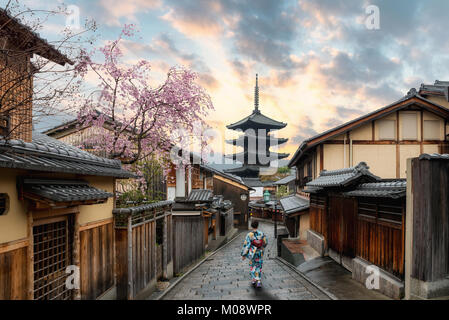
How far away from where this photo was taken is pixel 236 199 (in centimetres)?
3256

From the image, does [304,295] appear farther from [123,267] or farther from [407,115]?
[407,115]

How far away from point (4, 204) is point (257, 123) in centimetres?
4470

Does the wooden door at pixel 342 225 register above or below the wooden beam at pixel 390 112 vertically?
below

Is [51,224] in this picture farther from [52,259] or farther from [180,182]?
[180,182]

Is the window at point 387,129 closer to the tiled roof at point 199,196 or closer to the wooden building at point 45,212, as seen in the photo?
the tiled roof at point 199,196

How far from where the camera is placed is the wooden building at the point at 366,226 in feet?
22.8

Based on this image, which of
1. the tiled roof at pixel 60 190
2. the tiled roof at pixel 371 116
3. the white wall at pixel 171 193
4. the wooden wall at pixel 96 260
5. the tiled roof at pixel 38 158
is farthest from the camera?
the white wall at pixel 171 193

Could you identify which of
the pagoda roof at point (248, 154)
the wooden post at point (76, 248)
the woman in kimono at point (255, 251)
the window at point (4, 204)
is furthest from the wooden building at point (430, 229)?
the pagoda roof at point (248, 154)

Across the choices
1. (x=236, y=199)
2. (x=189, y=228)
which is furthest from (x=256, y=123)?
(x=189, y=228)

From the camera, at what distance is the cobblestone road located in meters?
7.98

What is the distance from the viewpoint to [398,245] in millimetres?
6945

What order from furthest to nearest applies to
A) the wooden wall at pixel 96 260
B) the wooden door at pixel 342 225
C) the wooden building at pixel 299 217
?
the wooden building at pixel 299 217 → the wooden door at pixel 342 225 → the wooden wall at pixel 96 260

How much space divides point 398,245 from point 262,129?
4322 cm

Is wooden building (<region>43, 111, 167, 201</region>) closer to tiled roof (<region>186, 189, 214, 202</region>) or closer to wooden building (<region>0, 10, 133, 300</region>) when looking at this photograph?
tiled roof (<region>186, 189, 214, 202</region>)
